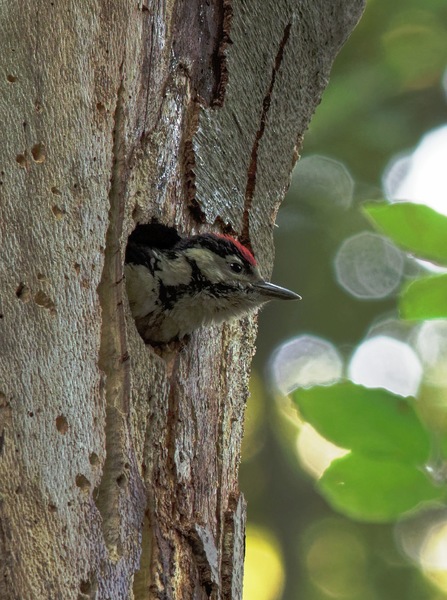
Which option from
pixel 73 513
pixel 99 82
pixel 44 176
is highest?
pixel 99 82

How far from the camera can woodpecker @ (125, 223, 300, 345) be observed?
294 centimetres

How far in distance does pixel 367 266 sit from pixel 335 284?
12.2 inches

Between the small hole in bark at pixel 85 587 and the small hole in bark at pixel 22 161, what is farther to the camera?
the small hole in bark at pixel 22 161

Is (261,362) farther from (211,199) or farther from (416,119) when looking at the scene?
(211,199)

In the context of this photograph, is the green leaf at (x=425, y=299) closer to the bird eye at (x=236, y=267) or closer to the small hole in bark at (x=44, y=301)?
the small hole in bark at (x=44, y=301)

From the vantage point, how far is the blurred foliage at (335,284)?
6.66 metres

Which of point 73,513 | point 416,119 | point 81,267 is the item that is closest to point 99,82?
point 81,267

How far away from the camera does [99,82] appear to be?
238 cm

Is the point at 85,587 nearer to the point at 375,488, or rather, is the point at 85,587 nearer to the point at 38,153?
the point at 375,488

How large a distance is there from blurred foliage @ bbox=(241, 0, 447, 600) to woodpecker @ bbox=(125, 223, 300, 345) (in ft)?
11.5

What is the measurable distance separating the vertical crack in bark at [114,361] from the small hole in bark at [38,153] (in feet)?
0.84

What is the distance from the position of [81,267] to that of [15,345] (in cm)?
32

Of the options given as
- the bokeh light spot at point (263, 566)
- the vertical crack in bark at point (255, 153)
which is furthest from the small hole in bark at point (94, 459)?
the bokeh light spot at point (263, 566)

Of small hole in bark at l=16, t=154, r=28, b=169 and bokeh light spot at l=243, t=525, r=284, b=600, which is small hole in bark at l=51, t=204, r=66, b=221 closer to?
small hole in bark at l=16, t=154, r=28, b=169
